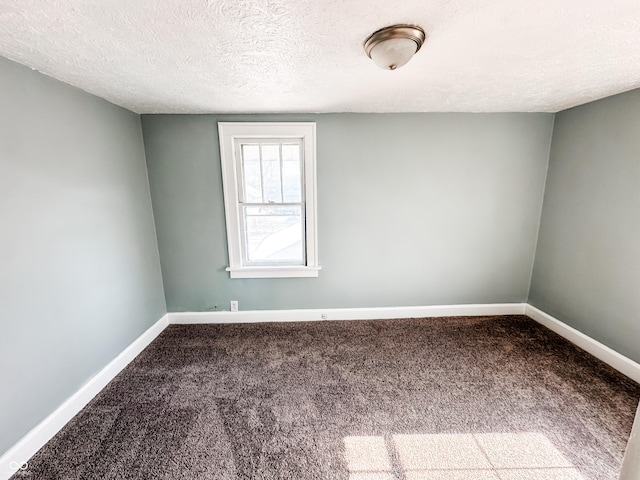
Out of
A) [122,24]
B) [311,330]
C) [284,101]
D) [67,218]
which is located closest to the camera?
[122,24]

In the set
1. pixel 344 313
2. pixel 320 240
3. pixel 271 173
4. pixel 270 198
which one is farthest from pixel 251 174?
pixel 344 313

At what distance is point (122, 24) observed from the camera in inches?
44.5

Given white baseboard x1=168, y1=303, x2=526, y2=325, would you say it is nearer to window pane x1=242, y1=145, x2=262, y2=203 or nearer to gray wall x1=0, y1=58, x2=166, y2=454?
gray wall x1=0, y1=58, x2=166, y2=454

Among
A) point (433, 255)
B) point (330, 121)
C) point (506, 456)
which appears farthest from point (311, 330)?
point (330, 121)

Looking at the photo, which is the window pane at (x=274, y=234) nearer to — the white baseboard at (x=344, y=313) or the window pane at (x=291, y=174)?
the window pane at (x=291, y=174)

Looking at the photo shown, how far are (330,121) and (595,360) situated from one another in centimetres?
315

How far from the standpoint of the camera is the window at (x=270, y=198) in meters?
2.58

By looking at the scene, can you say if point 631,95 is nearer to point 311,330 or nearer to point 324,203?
point 324,203

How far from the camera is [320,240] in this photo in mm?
2809

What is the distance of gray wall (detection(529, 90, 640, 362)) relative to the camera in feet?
6.73

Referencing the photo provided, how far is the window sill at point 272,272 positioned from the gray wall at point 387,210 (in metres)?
0.08

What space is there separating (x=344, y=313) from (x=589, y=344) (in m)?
2.21

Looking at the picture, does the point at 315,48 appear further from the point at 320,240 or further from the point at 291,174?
the point at 320,240

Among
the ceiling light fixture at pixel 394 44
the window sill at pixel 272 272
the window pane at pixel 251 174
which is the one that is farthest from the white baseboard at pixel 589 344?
the window pane at pixel 251 174
